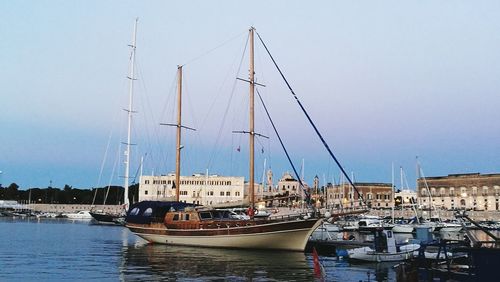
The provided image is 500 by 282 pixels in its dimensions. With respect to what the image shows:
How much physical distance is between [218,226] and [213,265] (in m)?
9.94

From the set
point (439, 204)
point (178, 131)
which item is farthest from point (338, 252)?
point (439, 204)

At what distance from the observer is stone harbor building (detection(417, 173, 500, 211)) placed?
14825 centimetres

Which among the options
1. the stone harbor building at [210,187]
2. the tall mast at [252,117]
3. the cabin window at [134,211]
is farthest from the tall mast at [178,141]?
the stone harbor building at [210,187]

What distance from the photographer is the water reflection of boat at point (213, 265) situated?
27438 millimetres

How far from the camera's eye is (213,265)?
31906 millimetres

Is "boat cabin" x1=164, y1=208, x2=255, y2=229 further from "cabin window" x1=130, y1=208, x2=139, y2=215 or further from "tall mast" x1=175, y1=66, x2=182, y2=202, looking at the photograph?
"tall mast" x1=175, y1=66, x2=182, y2=202

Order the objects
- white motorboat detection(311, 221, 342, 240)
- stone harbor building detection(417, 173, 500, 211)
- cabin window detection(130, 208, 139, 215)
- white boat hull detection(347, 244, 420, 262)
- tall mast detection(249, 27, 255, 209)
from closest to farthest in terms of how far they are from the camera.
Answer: white boat hull detection(347, 244, 420, 262), tall mast detection(249, 27, 255, 209), cabin window detection(130, 208, 139, 215), white motorboat detection(311, 221, 342, 240), stone harbor building detection(417, 173, 500, 211)

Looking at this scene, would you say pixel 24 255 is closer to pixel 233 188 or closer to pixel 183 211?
pixel 183 211

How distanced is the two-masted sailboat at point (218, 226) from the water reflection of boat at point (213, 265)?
83 cm

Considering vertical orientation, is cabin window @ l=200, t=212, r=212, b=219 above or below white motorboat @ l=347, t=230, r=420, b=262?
above

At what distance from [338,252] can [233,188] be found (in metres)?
→ 135

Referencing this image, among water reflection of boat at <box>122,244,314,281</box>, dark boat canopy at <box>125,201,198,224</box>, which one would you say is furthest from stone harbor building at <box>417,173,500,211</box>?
water reflection of boat at <box>122,244,314,281</box>

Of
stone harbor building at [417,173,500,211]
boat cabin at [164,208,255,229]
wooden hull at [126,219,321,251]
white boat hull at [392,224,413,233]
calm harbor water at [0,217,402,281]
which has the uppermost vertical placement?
stone harbor building at [417,173,500,211]

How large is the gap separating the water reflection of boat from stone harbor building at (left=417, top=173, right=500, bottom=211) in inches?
4452
